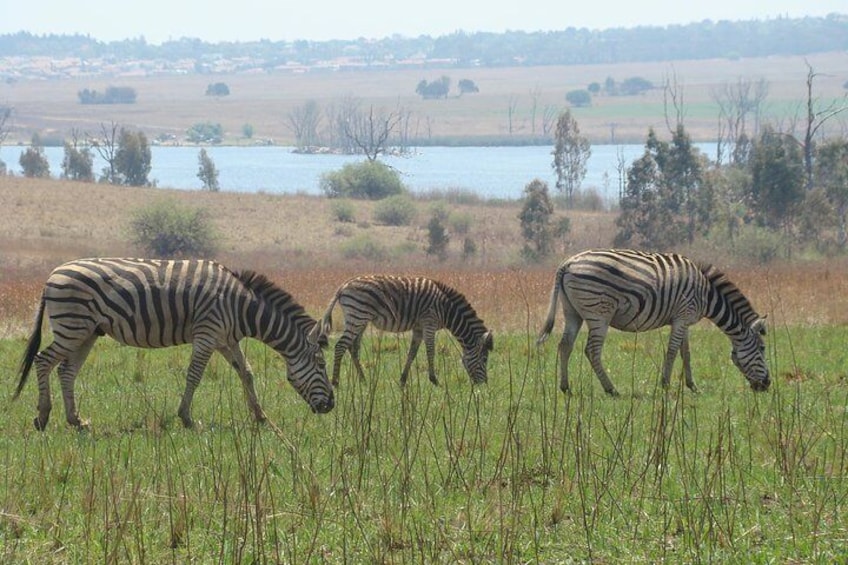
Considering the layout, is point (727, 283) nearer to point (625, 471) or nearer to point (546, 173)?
point (625, 471)

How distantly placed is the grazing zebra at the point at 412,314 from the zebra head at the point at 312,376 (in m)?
2.17

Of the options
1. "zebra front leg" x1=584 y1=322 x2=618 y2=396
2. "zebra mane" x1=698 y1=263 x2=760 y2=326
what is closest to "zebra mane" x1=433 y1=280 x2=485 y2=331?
"zebra front leg" x1=584 y1=322 x2=618 y2=396

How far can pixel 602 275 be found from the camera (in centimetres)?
1562

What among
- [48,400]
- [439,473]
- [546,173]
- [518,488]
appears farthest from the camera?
[546,173]

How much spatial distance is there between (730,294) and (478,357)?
349 cm

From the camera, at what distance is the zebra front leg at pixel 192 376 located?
12.9 metres

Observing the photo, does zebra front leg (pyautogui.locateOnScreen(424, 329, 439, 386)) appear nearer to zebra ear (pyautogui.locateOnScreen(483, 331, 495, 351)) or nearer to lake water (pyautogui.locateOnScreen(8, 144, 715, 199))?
zebra ear (pyautogui.locateOnScreen(483, 331, 495, 351))

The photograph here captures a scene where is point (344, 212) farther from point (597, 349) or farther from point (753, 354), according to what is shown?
point (597, 349)

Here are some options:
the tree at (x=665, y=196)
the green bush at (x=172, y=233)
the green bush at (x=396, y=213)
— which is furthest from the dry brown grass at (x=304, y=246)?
the tree at (x=665, y=196)

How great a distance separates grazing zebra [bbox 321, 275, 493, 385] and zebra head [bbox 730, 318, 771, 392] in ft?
10.8

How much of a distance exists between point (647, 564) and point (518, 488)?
120 centimetres

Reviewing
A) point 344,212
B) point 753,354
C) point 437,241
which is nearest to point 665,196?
point 437,241

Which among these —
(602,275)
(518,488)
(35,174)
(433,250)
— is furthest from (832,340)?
(35,174)

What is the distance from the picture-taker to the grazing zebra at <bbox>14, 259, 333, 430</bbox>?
1311 cm
